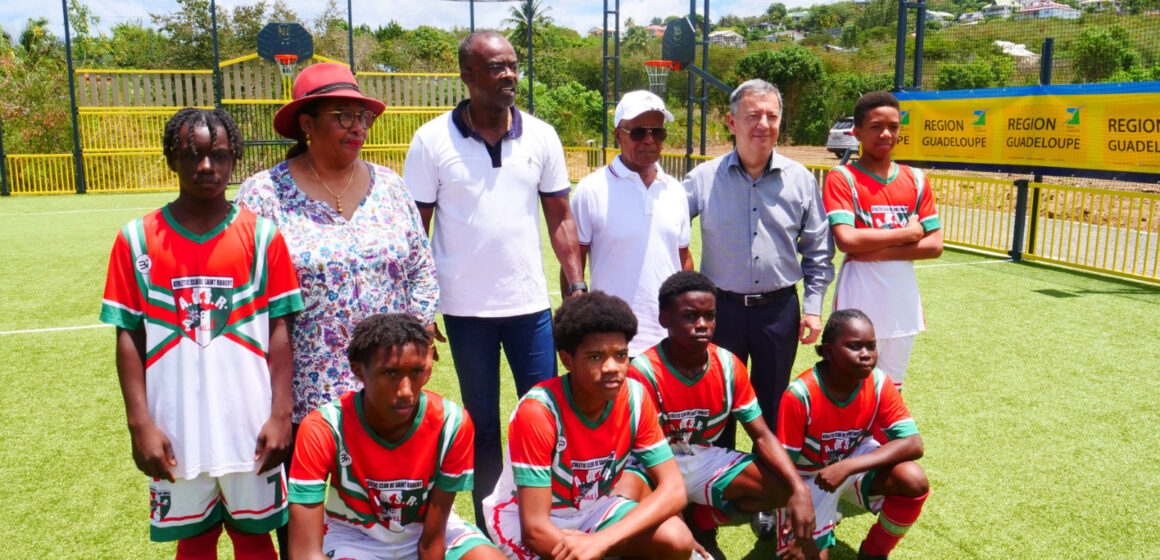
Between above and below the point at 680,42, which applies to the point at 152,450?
below

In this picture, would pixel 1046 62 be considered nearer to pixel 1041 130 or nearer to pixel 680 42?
pixel 1041 130

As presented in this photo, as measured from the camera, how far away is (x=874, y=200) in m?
3.79

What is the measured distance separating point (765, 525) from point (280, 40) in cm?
2190

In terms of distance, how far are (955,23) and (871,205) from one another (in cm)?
2202

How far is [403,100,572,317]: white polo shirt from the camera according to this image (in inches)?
128

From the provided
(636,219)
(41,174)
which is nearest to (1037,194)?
(636,219)

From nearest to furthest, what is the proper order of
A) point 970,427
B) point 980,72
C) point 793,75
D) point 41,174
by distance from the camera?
point 970,427 < point 41,174 < point 980,72 < point 793,75

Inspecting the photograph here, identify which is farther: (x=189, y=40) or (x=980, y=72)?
(x=189, y=40)

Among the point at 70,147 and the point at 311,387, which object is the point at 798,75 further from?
the point at 311,387

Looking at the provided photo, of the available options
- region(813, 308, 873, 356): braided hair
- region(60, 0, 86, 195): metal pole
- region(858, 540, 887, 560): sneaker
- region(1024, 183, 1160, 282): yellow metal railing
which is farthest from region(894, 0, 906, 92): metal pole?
region(60, 0, 86, 195): metal pole

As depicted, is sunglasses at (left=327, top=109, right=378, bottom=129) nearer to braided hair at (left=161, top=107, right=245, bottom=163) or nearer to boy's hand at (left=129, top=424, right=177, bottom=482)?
braided hair at (left=161, top=107, right=245, bottom=163)

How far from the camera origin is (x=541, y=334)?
3.46 meters

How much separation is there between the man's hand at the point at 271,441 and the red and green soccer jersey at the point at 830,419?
190 centimetres

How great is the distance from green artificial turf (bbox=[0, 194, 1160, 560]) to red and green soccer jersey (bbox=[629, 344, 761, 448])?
2.10ft
